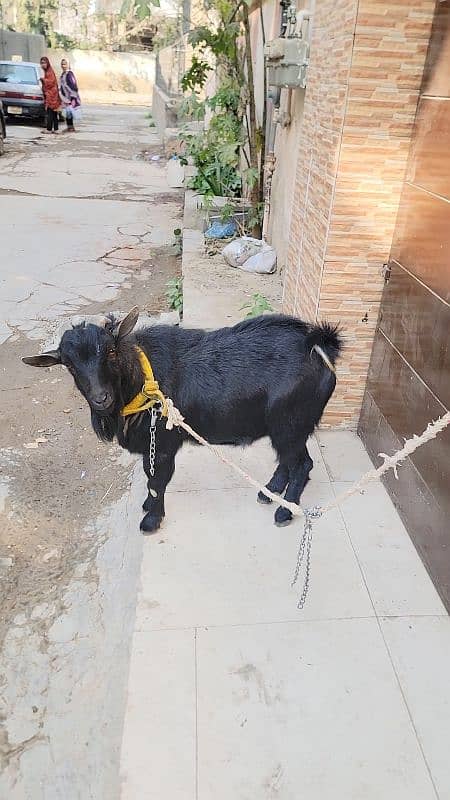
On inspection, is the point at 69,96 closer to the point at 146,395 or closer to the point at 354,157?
the point at 354,157

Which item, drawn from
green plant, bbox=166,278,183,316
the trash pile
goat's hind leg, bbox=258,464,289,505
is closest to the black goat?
goat's hind leg, bbox=258,464,289,505

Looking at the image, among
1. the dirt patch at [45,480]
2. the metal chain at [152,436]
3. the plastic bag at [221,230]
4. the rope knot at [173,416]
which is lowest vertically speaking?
the dirt patch at [45,480]

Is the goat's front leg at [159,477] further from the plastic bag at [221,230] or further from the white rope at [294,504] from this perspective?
the plastic bag at [221,230]

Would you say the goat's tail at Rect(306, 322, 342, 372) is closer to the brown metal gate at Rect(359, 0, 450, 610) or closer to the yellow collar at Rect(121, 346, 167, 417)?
the brown metal gate at Rect(359, 0, 450, 610)

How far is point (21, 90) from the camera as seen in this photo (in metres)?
19.3

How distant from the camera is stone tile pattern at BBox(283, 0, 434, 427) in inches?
126

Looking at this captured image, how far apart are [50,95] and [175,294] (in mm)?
15135

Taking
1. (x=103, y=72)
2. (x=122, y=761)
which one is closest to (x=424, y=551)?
(x=122, y=761)

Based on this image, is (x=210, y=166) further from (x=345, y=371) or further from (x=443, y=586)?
(x=443, y=586)

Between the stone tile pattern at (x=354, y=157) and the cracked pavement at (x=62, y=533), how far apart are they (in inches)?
69.0

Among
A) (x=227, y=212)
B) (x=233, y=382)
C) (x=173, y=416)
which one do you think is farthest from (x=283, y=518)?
(x=227, y=212)

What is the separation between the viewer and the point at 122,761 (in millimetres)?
2260

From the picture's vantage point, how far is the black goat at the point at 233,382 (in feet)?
9.89

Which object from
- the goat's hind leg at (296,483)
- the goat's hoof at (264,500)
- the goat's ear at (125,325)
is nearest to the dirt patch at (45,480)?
the goat's hoof at (264,500)
